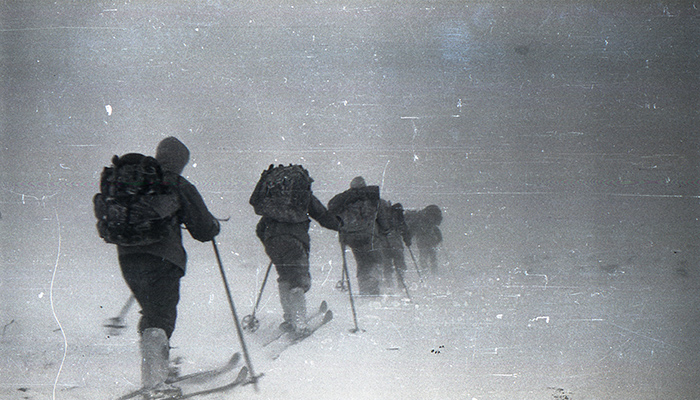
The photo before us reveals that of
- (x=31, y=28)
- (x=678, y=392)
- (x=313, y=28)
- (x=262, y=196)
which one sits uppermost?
(x=31, y=28)

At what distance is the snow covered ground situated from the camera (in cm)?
200

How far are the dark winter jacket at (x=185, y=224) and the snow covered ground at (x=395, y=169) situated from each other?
8cm

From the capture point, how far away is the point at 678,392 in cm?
209

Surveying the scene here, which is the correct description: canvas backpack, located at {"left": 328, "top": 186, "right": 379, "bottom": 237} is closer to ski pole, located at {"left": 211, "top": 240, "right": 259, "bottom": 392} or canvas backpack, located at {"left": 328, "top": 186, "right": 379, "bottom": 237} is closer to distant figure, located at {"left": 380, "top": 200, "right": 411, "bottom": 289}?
distant figure, located at {"left": 380, "top": 200, "right": 411, "bottom": 289}

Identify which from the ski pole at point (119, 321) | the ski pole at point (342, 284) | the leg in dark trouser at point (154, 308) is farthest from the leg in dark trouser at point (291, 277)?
the ski pole at point (119, 321)

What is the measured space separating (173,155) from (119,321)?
685 millimetres

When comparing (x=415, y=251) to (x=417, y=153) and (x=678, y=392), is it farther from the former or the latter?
(x=678, y=392)

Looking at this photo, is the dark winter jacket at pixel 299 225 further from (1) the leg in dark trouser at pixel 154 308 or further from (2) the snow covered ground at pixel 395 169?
(1) the leg in dark trouser at pixel 154 308

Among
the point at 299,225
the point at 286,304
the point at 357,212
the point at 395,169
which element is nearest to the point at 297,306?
the point at 286,304

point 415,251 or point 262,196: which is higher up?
point 262,196

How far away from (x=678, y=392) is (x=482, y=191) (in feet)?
3.86

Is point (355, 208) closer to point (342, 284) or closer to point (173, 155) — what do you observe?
point (342, 284)

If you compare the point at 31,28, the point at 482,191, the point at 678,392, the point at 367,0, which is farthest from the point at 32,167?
the point at 678,392

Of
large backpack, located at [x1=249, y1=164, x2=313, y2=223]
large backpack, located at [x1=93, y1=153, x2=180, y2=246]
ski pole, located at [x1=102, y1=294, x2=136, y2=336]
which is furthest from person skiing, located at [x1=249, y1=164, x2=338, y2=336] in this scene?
ski pole, located at [x1=102, y1=294, x2=136, y2=336]
